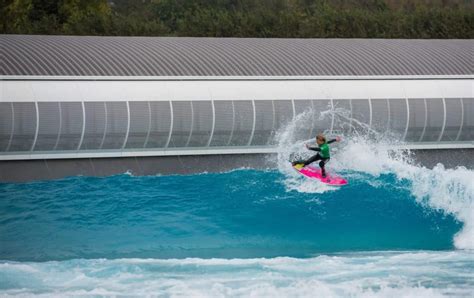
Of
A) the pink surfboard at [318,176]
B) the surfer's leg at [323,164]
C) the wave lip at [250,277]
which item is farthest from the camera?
the pink surfboard at [318,176]

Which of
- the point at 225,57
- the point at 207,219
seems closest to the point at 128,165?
the point at 207,219

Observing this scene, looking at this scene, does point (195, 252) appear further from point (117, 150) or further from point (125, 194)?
point (117, 150)

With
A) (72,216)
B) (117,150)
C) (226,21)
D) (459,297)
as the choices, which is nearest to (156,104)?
(117,150)

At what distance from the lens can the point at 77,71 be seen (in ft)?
93.9

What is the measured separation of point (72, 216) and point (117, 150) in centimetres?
398

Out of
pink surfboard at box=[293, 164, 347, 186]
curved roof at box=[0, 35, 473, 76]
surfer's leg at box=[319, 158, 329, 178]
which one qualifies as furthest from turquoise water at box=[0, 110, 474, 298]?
curved roof at box=[0, 35, 473, 76]

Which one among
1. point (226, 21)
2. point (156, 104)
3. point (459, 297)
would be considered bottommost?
point (459, 297)

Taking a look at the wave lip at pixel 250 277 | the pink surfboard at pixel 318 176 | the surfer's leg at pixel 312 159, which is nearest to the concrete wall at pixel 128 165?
the pink surfboard at pixel 318 176

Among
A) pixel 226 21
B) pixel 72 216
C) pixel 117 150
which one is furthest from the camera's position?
pixel 226 21

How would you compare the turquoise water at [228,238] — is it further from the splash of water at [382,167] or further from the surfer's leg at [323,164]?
the surfer's leg at [323,164]

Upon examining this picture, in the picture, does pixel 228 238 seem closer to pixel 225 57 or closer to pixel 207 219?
pixel 207 219

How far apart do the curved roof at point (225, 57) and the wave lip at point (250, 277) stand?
31.3ft

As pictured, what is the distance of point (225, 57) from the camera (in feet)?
103

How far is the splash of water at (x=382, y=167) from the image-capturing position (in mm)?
25016
